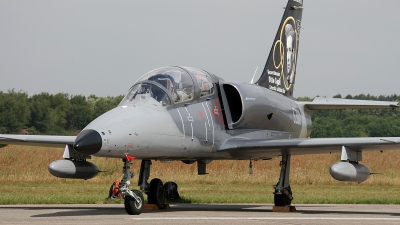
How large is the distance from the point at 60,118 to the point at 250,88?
41842 mm

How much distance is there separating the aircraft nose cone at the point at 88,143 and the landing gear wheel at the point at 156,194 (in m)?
4.12

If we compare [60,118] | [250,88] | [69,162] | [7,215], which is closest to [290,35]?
[250,88]

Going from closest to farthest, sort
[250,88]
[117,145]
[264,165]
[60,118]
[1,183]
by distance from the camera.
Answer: [117,145]
[250,88]
[1,183]
[264,165]
[60,118]

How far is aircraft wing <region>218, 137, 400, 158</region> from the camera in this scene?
16.4 m

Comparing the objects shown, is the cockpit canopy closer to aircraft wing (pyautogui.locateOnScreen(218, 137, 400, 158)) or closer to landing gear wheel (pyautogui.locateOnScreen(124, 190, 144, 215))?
aircraft wing (pyautogui.locateOnScreen(218, 137, 400, 158))

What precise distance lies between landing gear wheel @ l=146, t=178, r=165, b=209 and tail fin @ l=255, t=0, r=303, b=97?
194 inches

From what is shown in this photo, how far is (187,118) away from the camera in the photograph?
16.5 metres

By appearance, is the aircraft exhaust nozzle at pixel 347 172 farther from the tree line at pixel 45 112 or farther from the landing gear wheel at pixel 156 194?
the tree line at pixel 45 112

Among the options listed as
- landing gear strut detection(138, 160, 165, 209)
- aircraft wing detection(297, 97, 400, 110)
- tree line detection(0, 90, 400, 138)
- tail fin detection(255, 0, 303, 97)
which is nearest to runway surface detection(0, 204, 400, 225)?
landing gear strut detection(138, 160, 165, 209)

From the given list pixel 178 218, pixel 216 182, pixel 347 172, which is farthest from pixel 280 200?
pixel 216 182

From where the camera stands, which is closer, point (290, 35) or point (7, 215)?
point (7, 215)

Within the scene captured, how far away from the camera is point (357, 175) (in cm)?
1627

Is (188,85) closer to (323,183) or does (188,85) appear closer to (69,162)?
(69,162)

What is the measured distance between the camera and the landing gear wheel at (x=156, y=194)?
703 inches
